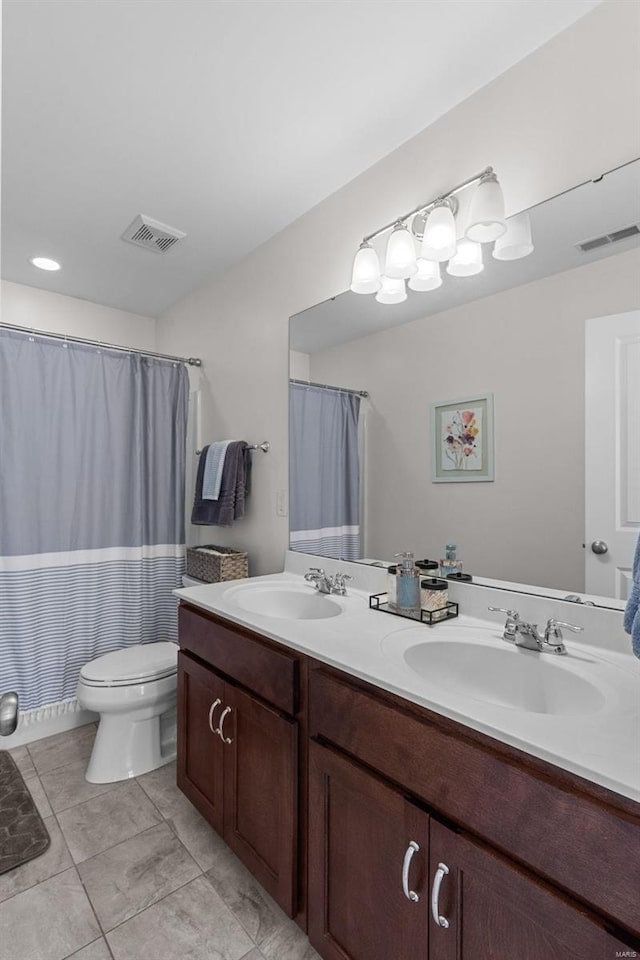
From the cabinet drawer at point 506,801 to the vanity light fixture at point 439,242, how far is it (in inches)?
48.5

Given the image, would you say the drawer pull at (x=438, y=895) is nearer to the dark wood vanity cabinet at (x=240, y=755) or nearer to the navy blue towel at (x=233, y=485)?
the dark wood vanity cabinet at (x=240, y=755)

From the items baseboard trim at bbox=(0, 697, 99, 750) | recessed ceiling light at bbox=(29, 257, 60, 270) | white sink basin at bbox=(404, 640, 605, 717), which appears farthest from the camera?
recessed ceiling light at bbox=(29, 257, 60, 270)

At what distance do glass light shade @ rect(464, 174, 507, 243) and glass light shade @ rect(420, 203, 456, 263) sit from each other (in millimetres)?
84

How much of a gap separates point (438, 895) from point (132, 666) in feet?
5.11

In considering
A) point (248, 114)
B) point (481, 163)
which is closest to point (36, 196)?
point (248, 114)

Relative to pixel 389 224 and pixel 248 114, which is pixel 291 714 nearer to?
pixel 389 224

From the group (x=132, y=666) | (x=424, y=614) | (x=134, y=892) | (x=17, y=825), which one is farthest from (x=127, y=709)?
(x=424, y=614)

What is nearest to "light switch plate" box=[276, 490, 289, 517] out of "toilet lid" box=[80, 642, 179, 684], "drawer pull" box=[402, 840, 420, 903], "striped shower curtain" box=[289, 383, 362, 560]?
"striped shower curtain" box=[289, 383, 362, 560]

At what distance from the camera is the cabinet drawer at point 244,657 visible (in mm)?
1208

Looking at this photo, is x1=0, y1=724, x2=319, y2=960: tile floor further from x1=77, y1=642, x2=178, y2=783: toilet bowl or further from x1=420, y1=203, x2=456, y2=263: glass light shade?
x1=420, y1=203, x2=456, y2=263: glass light shade

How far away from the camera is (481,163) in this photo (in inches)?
54.4

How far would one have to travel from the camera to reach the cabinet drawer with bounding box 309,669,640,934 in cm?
63

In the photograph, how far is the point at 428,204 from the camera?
1.51 meters

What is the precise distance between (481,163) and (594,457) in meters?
0.93
